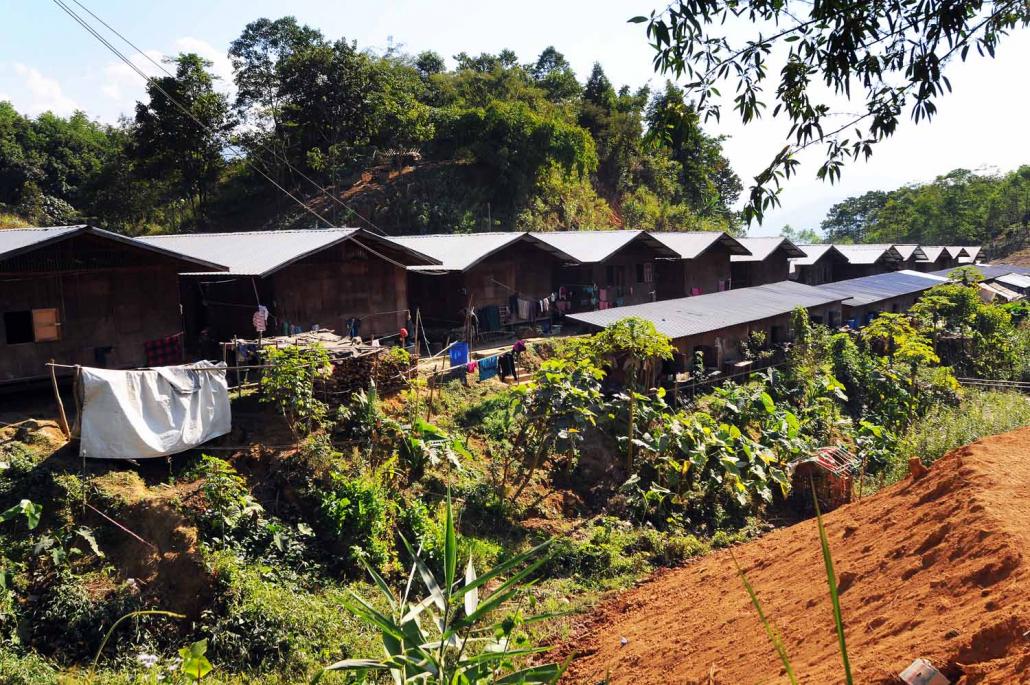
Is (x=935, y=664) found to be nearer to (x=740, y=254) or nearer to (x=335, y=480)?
(x=335, y=480)

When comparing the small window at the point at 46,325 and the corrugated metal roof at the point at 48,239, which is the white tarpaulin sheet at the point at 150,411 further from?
the small window at the point at 46,325

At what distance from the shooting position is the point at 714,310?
23.2 metres

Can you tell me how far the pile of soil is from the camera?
6114 mm

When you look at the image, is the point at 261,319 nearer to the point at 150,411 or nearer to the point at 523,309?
the point at 150,411

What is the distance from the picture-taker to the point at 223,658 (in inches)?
360

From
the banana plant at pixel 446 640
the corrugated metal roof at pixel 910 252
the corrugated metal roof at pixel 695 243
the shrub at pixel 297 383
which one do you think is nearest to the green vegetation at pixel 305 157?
the corrugated metal roof at pixel 695 243

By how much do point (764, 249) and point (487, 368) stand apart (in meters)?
20.9

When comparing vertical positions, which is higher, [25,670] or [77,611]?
[77,611]

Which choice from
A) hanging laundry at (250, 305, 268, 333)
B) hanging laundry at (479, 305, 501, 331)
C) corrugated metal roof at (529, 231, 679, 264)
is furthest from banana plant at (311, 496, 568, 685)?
corrugated metal roof at (529, 231, 679, 264)

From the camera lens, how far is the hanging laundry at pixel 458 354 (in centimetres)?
1809

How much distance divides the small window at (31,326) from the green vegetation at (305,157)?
24.1 meters

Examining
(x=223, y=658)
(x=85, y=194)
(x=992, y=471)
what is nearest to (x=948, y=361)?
(x=992, y=471)

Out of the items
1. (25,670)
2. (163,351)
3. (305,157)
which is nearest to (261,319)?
(163,351)

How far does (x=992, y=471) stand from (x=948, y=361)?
747 inches
